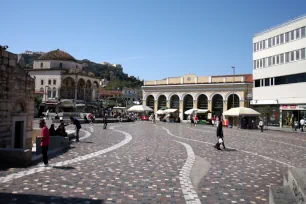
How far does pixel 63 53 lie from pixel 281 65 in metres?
51.0

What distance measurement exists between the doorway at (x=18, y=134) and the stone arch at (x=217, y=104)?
138ft

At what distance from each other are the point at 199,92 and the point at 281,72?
19559 mm

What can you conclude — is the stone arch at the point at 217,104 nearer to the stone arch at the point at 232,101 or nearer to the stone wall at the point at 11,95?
the stone arch at the point at 232,101

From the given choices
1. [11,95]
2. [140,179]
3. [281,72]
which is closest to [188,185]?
[140,179]

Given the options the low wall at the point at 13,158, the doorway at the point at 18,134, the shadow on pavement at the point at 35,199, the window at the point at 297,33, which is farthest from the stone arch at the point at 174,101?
the shadow on pavement at the point at 35,199

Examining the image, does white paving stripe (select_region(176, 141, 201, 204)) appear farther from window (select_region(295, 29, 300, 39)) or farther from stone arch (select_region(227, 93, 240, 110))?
stone arch (select_region(227, 93, 240, 110))

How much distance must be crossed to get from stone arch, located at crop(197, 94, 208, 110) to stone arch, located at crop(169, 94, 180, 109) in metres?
4.58

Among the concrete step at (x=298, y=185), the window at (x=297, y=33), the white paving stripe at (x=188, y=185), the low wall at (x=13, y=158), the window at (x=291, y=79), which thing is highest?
the window at (x=297, y=33)

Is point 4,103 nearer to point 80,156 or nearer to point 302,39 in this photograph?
point 80,156

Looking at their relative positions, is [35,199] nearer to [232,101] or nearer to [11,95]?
[11,95]

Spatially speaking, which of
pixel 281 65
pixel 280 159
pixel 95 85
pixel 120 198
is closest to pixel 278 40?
pixel 281 65

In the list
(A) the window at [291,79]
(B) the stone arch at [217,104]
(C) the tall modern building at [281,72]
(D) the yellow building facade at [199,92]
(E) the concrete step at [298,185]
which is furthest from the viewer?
(B) the stone arch at [217,104]

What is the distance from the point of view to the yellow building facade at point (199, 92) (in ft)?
167

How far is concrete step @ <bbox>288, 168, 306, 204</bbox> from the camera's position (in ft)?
17.0
